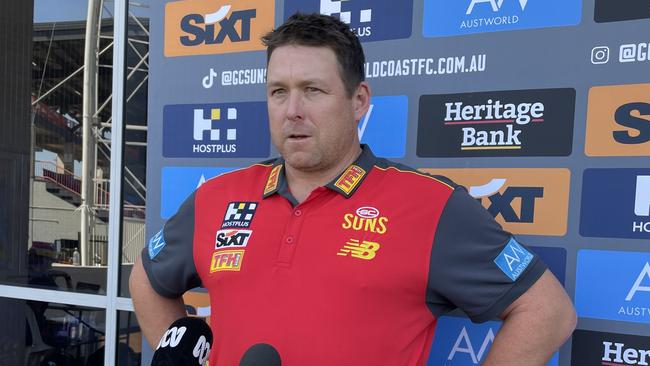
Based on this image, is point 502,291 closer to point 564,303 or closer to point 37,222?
point 564,303

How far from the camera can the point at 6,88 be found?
220cm

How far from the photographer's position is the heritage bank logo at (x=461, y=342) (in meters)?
1.35

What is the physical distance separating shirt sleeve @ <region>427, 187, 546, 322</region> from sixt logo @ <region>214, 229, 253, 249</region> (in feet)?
1.34

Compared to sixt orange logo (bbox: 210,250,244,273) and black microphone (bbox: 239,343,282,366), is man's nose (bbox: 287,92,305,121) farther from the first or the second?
black microphone (bbox: 239,343,282,366)

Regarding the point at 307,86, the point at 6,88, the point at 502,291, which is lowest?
the point at 502,291

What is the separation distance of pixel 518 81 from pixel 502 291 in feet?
2.01

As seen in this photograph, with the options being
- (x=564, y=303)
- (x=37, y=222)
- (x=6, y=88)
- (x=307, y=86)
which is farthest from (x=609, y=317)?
(x=6, y=88)

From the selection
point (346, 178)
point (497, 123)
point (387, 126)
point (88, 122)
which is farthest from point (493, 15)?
point (88, 122)

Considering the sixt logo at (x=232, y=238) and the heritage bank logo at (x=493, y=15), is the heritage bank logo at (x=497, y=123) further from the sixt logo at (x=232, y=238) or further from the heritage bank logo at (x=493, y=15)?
the sixt logo at (x=232, y=238)

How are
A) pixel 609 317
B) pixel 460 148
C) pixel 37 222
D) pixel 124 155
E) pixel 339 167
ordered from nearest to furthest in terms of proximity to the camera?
pixel 339 167 < pixel 609 317 < pixel 460 148 < pixel 124 155 < pixel 37 222

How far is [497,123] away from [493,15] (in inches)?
11.7

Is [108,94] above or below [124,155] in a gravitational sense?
above

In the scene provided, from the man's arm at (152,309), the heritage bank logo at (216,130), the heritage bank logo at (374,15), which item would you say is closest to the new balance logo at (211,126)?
the heritage bank logo at (216,130)

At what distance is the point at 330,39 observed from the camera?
104 cm
